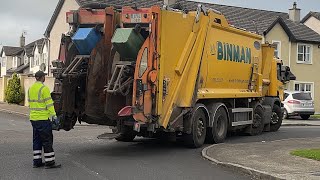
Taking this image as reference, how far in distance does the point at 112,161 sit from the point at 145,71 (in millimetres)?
2027

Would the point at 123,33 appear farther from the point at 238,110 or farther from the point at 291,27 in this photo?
the point at 291,27

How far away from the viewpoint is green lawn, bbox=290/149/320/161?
10.2m

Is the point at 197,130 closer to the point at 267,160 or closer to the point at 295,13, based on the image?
the point at 267,160

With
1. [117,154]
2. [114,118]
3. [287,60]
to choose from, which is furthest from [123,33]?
[287,60]

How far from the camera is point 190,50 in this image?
38.5 feet

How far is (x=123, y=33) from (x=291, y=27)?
2883cm

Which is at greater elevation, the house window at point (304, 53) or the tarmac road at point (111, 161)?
the house window at point (304, 53)

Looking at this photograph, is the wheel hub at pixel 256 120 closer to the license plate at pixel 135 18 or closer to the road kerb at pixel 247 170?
the road kerb at pixel 247 170

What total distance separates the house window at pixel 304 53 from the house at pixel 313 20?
26.0 ft

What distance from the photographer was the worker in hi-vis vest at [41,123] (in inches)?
361

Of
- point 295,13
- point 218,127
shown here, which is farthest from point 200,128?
point 295,13

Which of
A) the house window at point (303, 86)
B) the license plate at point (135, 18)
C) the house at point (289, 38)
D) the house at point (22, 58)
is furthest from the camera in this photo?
the house at point (22, 58)

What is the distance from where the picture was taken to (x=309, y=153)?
35.1 ft

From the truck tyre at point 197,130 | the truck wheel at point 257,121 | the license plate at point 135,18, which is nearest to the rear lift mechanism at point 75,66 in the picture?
the license plate at point 135,18
